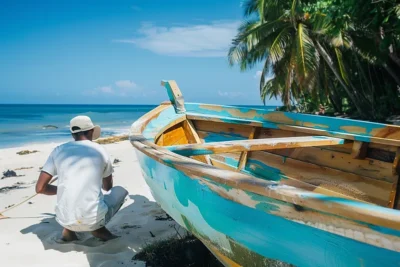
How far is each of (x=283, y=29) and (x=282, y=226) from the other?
48.2ft

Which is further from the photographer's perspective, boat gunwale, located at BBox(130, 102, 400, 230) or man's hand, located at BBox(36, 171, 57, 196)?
man's hand, located at BBox(36, 171, 57, 196)

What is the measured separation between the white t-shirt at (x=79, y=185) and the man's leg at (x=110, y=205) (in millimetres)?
141

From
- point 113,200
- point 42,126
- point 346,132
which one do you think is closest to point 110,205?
point 113,200

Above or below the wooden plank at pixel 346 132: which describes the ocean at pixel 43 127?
below

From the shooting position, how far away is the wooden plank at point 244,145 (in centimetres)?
258

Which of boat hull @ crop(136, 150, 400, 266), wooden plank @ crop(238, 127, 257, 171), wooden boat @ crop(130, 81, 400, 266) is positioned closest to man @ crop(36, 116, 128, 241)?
wooden boat @ crop(130, 81, 400, 266)

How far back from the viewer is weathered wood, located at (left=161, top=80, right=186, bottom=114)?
4844mm

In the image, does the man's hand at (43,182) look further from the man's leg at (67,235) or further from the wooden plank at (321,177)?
the wooden plank at (321,177)

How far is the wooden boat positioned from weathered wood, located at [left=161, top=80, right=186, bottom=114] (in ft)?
0.04

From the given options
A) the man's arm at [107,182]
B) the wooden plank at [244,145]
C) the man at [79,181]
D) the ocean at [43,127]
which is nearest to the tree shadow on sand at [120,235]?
the man at [79,181]

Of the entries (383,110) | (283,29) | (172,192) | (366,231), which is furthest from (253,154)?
(383,110)

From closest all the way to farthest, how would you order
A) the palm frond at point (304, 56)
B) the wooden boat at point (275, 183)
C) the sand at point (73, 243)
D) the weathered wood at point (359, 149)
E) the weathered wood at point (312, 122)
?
Answer: the wooden boat at point (275, 183)
the sand at point (73, 243)
the weathered wood at point (312, 122)
the weathered wood at point (359, 149)
the palm frond at point (304, 56)

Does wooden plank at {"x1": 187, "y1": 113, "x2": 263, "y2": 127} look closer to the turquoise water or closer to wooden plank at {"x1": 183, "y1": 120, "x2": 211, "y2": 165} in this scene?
wooden plank at {"x1": 183, "y1": 120, "x2": 211, "y2": 165}

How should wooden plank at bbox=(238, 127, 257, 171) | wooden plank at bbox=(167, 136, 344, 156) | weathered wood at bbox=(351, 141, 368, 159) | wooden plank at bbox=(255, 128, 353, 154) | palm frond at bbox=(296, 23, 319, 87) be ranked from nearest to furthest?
wooden plank at bbox=(167, 136, 344, 156) < weathered wood at bbox=(351, 141, 368, 159) < wooden plank at bbox=(255, 128, 353, 154) < wooden plank at bbox=(238, 127, 257, 171) < palm frond at bbox=(296, 23, 319, 87)
